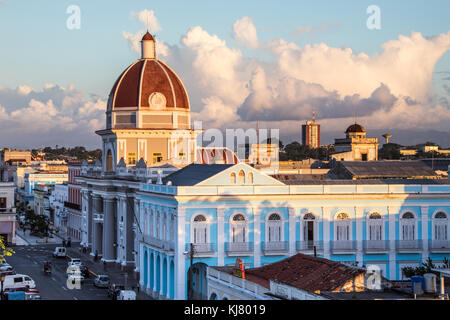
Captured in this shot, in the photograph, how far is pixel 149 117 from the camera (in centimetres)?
6469

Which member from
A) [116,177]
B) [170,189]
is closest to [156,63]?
[116,177]

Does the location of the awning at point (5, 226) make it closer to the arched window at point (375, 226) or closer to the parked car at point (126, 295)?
the parked car at point (126, 295)

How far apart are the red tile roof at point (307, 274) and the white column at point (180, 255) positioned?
920cm

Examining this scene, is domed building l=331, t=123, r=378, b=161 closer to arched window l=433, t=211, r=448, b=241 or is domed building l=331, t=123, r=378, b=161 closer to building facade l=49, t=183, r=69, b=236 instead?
building facade l=49, t=183, r=69, b=236

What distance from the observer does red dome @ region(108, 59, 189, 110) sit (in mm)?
64625

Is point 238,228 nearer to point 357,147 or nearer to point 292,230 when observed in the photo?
point 292,230

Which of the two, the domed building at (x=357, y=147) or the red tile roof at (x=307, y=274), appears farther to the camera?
the domed building at (x=357, y=147)

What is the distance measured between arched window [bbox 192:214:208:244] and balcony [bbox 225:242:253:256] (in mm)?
1217

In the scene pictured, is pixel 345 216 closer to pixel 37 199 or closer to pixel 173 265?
pixel 173 265

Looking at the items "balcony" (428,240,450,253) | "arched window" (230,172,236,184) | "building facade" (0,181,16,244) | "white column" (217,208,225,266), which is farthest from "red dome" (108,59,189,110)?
"balcony" (428,240,450,253)

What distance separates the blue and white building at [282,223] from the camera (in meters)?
43.4

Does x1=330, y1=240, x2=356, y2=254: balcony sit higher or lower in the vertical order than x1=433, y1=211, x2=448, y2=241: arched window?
lower

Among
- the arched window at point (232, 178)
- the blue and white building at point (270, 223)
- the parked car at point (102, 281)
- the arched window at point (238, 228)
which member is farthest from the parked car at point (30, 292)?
the arched window at point (232, 178)
